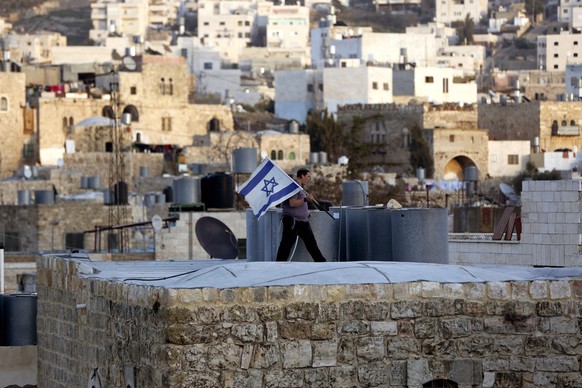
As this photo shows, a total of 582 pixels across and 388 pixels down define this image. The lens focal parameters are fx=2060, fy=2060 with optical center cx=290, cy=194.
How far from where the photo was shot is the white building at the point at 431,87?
8331 cm

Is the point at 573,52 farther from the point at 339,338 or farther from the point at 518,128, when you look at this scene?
the point at 339,338

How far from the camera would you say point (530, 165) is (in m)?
71.4

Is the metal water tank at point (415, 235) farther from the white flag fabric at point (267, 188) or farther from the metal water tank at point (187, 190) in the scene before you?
the metal water tank at point (187, 190)

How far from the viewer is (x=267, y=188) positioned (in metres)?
12.8

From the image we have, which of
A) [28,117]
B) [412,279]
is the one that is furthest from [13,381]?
[28,117]

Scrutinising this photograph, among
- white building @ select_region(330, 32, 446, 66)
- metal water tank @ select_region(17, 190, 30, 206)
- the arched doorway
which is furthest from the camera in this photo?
white building @ select_region(330, 32, 446, 66)

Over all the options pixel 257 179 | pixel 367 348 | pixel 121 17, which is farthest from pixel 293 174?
pixel 121 17

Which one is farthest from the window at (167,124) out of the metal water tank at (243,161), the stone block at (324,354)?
the stone block at (324,354)

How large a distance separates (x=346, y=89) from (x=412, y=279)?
230 feet

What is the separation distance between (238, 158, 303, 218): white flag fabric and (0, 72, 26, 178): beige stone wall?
58168mm

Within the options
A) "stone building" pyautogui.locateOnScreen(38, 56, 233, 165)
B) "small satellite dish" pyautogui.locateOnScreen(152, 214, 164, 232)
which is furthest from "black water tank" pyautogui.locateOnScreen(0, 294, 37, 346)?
"stone building" pyautogui.locateOnScreen(38, 56, 233, 165)

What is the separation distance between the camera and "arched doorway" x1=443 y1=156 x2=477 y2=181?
7131 cm

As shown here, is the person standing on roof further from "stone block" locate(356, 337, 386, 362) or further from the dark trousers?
"stone block" locate(356, 337, 386, 362)

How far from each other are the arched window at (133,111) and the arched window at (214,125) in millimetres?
2573
